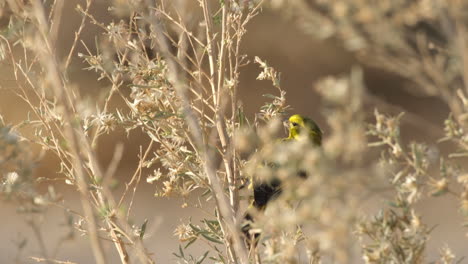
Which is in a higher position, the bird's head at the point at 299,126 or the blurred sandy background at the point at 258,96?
the bird's head at the point at 299,126

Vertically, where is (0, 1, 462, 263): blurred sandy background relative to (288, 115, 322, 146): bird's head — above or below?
below

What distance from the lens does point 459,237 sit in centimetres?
739

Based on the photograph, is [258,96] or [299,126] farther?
[258,96]

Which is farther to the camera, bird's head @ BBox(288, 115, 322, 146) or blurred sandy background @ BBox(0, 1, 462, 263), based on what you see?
blurred sandy background @ BBox(0, 1, 462, 263)

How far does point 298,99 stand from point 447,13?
8042mm

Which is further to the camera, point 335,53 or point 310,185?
point 335,53

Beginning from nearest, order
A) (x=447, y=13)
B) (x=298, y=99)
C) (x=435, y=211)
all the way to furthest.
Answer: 1. (x=447, y=13)
2. (x=435, y=211)
3. (x=298, y=99)

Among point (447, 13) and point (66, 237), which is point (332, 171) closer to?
point (447, 13)

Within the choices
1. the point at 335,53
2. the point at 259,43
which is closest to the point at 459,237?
the point at 335,53

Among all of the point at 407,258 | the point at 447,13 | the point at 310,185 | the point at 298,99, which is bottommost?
the point at 298,99

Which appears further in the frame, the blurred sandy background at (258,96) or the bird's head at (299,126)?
the blurred sandy background at (258,96)

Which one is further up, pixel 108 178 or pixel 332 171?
pixel 332 171

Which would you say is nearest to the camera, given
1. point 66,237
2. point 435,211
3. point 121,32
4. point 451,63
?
point 451,63

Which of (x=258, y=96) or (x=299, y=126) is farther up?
(x=299, y=126)
